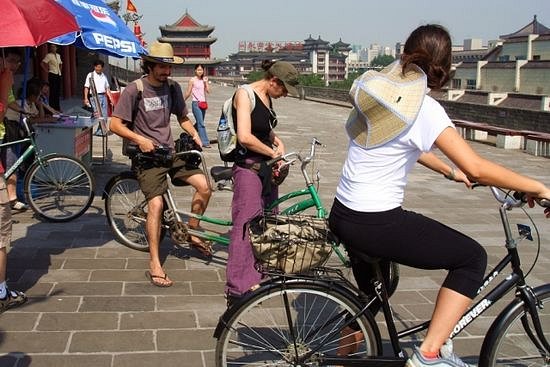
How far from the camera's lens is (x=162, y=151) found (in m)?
4.79

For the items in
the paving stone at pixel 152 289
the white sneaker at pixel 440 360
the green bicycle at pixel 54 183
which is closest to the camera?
the white sneaker at pixel 440 360

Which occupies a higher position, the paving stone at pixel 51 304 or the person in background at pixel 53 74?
the person in background at pixel 53 74

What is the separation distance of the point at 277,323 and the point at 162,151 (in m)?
2.13

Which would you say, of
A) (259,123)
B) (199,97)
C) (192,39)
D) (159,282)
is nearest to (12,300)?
(159,282)

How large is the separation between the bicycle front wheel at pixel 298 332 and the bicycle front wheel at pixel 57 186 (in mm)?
3948

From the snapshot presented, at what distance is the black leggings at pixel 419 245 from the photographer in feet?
8.70

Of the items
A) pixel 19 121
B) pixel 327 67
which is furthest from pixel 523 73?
pixel 327 67

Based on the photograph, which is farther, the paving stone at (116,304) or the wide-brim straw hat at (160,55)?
the wide-brim straw hat at (160,55)

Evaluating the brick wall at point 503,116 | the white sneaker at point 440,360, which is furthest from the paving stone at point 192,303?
the brick wall at point 503,116

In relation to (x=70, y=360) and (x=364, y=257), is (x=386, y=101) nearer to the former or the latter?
(x=364, y=257)

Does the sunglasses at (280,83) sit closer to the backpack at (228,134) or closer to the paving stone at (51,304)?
the backpack at (228,134)

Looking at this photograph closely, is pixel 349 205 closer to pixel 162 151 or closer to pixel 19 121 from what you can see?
pixel 162 151

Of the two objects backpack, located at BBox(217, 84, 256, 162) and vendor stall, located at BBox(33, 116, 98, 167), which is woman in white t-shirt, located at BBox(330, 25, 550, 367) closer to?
backpack, located at BBox(217, 84, 256, 162)

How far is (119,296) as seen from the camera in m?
4.40
